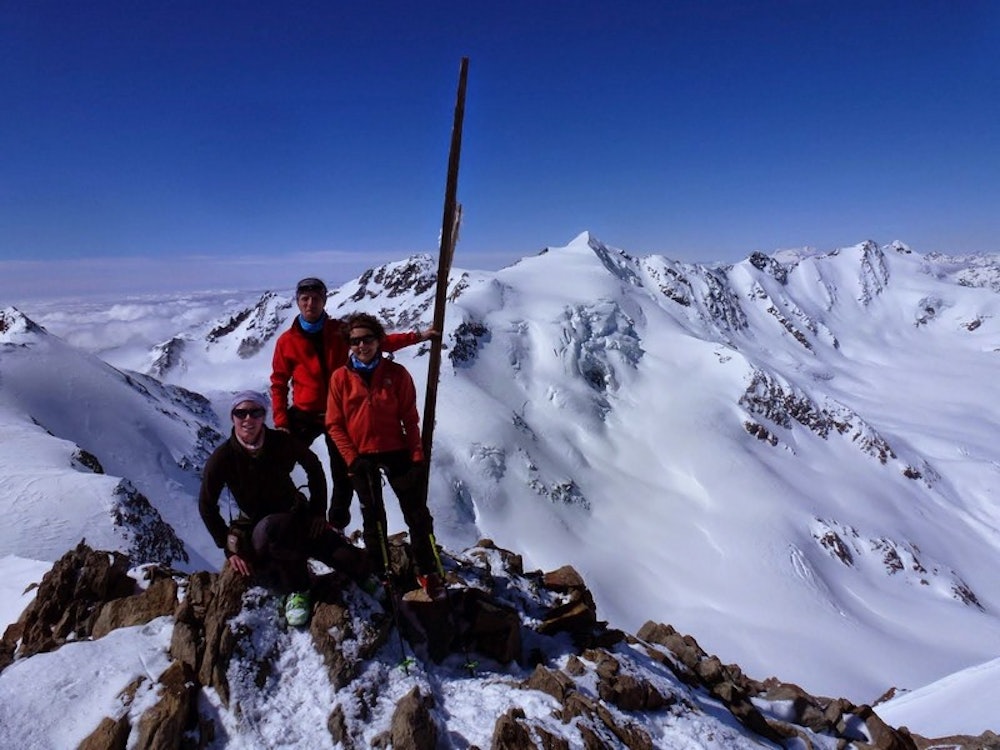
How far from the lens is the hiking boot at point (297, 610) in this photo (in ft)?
23.6

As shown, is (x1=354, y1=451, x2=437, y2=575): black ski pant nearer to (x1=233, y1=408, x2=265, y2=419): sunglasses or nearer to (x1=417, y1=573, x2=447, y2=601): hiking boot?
(x1=417, y1=573, x2=447, y2=601): hiking boot

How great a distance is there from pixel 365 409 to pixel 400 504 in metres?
1.52

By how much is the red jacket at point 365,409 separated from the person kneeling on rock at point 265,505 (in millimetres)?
724

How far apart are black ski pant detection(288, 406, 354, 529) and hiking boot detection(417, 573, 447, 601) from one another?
1474mm

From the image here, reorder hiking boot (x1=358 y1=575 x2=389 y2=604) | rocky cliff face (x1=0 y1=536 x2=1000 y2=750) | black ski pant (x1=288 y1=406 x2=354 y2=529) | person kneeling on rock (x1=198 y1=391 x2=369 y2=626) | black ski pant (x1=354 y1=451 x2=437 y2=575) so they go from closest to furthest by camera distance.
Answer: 1. rocky cliff face (x1=0 y1=536 x2=1000 y2=750)
2. person kneeling on rock (x1=198 y1=391 x2=369 y2=626)
3. black ski pant (x1=354 y1=451 x2=437 y2=575)
4. hiking boot (x1=358 y1=575 x2=389 y2=604)
5. black ski pant (x1=288 y1=406 x2=354 y2=529)

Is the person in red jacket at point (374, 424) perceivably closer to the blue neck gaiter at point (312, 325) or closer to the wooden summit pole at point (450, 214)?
the wooden summit pole at point (450, 214)

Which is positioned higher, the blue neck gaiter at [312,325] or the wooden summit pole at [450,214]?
the wooden summit pole at [450,214]

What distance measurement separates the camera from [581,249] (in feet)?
310

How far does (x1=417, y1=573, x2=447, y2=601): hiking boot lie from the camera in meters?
8.29

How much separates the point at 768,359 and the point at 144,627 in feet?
461

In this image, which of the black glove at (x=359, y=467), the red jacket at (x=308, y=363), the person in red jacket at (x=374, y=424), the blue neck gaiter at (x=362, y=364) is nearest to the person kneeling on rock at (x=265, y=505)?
the black glove at (x=359, y=467)

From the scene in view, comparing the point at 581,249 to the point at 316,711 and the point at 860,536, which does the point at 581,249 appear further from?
the point at 316,711

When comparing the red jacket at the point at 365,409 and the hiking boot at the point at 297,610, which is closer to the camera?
the hiking boot at the point at 297,610

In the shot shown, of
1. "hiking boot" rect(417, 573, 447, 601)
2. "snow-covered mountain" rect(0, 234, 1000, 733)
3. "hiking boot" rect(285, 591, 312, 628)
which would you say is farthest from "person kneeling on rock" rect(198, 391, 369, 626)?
"snow-covered mountain" rect(0, 234, 1000, 733)
